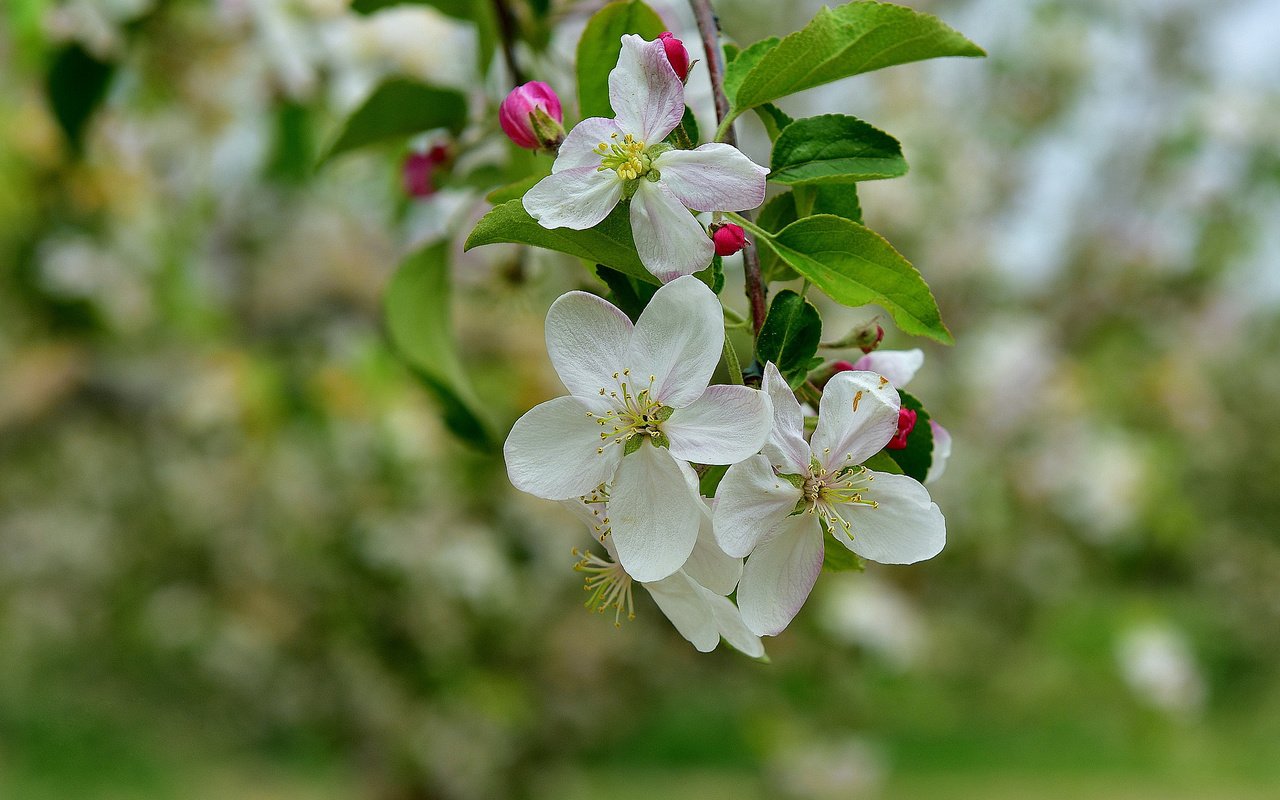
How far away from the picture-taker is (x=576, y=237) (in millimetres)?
431

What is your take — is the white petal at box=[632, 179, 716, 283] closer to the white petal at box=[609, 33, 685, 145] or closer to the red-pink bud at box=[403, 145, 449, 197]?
the white petal at box=[609, 33, 685, 145]

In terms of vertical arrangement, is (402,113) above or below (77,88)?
above

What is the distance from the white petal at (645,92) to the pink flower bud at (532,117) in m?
0.07

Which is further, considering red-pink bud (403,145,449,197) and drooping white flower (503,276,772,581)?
red-pink bud (403,145,449,197)

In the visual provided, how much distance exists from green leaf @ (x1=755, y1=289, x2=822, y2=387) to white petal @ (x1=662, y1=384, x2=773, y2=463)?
0.09ft

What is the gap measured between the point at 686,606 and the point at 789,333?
123 mm

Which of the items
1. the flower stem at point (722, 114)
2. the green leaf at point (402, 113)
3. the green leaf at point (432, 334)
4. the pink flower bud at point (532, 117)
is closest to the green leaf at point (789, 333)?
the flower stem at point (722, 114)

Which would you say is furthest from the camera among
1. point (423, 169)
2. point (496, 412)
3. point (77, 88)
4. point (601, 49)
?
point (496, 412)

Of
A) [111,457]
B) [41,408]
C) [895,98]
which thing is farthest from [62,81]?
[111,457]

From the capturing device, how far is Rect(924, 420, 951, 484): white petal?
1.58 feet

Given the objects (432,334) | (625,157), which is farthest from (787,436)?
(432,334)

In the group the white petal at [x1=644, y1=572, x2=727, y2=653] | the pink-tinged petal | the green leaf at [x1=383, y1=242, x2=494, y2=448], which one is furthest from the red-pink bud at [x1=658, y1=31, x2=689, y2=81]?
the green leaf at [x1=383, y1=242, x2=494, y2=448]

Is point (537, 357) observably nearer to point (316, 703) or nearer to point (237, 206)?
point (237, 206)

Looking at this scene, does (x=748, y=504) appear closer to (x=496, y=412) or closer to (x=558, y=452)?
(x=558, y=452)
